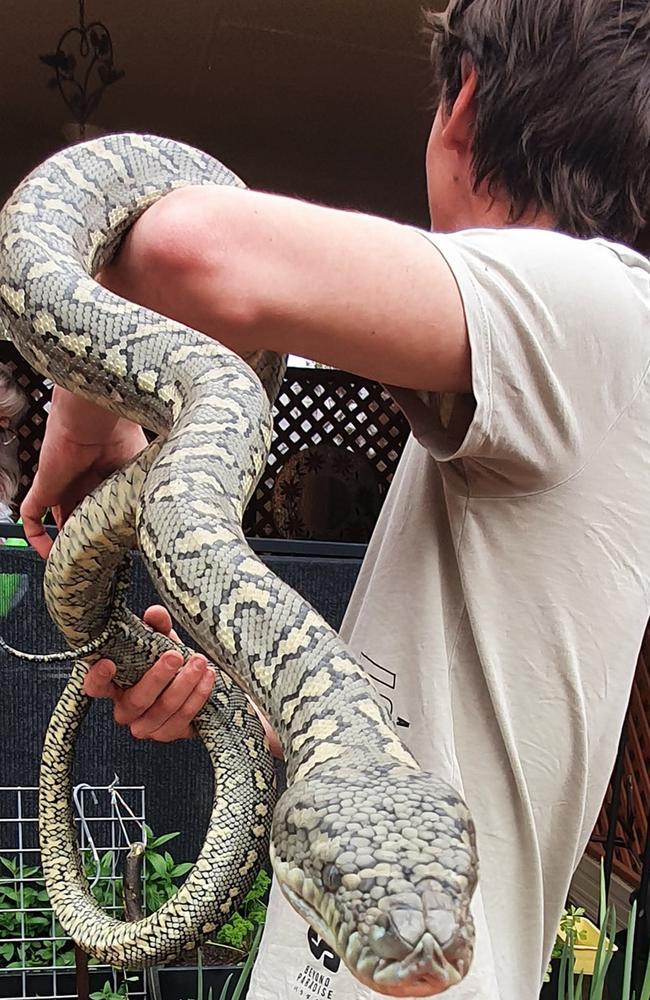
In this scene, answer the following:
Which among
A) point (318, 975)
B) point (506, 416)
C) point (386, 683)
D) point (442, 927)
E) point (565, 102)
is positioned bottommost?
point (318, 975)

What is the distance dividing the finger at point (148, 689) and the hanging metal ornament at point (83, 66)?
4480mm

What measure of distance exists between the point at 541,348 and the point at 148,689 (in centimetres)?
99

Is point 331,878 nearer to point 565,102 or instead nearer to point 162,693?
point 162,693

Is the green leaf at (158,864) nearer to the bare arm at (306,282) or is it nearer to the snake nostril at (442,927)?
the bare arm at (306,282)

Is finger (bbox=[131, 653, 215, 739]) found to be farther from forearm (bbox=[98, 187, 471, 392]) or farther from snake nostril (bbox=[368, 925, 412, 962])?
snake nostril (bbox=[368, 925, 412, 962])

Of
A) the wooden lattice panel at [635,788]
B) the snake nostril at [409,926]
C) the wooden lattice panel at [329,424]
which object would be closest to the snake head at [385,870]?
the snake nostril at [409,926]

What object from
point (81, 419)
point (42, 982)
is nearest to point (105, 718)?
A: point (42, 982)

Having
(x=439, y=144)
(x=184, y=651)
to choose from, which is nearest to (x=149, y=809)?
(x=184, y=651)

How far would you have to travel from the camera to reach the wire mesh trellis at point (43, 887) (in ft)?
11.9

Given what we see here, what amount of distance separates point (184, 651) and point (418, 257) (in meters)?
1.22

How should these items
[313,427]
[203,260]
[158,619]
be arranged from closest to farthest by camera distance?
[203,260]
[158,619]
[313,427]

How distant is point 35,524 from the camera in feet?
6.82

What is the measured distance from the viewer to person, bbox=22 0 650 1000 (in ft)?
4.08

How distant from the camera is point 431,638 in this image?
1524 millimetres
